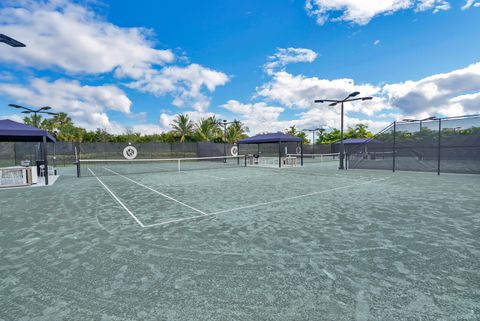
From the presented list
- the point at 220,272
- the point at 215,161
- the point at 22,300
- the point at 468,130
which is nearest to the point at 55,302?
the point at 22,300

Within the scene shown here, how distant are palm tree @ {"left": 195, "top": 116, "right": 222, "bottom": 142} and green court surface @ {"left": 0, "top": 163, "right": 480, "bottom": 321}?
128 feet

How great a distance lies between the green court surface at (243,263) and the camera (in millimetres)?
2406

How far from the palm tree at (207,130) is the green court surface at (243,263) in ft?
128

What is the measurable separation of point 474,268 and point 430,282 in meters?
0.91

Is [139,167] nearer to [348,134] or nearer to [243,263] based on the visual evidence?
[243,263]

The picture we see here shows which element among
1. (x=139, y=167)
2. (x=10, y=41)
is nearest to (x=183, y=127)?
(x=139, y=167)

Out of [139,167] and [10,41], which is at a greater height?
[10,41]

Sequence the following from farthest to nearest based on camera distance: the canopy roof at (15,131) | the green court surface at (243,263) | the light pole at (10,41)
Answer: the canopy roof at (15,131) → the light pole at (10,41) → the green court surface at (243,263)

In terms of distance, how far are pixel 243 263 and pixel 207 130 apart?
4302 centimetres

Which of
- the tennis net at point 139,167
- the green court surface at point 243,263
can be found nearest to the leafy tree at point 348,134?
the tennis net at point 139,167

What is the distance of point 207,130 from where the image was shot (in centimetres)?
4522

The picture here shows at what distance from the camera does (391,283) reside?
280 cm

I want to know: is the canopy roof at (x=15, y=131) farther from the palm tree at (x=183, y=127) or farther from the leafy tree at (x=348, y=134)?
the leafy tree at (x=348, y=134)

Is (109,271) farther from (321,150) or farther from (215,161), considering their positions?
(321,150)
